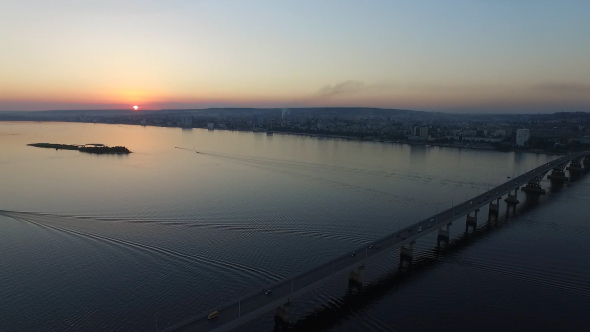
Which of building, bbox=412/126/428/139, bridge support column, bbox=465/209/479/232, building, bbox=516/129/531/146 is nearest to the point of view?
bridge support column, bbox=465/209/479/232

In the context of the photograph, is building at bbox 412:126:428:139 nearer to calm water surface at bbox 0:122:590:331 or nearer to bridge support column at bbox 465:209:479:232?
calm water surface at bbox 0:122:590:331

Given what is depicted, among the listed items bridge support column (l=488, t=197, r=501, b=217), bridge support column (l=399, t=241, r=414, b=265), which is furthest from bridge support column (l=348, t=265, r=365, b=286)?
bridge support column (l=488, t=197, r=501, b=217)

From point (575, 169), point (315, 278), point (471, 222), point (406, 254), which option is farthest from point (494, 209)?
point (575, 169)

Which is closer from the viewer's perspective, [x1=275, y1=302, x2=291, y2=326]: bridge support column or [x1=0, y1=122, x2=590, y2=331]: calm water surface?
[x1=275, y1=302, x2=291, y2=326]: bridge support column

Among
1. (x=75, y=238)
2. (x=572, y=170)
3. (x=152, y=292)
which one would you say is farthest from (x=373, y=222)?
(x=572, y=170)

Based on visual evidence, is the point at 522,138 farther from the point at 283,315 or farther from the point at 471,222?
the point at 283,315

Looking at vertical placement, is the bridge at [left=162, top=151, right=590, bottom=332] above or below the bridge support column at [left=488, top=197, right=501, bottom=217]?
above
